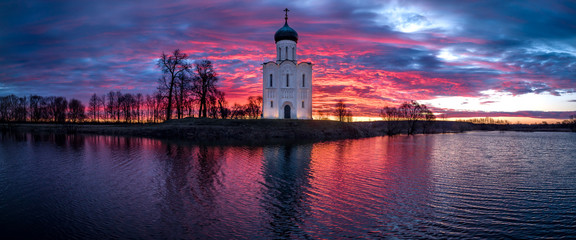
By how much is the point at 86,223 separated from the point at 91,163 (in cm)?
1261

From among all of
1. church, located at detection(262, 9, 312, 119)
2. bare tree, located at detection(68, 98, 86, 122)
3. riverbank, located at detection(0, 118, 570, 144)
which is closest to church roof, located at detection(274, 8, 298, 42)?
church, located at detection(262, 9, 312, 119)

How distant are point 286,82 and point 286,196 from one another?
49040 millimetres

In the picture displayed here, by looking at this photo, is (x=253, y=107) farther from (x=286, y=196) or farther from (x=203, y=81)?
(x=286, y=196)

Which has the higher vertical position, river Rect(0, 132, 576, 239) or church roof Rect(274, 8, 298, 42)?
church roof Rect(274, 8, 298, 42)

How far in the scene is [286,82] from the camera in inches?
2383

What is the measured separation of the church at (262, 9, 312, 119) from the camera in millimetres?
59906

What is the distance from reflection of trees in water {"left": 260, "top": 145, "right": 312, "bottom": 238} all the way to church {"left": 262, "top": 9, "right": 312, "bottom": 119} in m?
38.9

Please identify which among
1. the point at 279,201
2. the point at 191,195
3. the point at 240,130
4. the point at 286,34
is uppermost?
the point at 286,34

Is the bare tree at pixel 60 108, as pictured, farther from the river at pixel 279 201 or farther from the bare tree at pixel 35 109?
the river at pixel 279 201

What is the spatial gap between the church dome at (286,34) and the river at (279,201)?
148 ft

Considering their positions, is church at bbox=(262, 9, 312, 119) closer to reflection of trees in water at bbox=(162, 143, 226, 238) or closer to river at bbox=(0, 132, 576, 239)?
reflection of trees in water at bbox=(162, 143, 226, 238)

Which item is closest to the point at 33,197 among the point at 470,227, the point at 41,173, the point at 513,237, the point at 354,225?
the point at 41,173

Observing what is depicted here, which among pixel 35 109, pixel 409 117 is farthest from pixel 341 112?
pixel 35 109

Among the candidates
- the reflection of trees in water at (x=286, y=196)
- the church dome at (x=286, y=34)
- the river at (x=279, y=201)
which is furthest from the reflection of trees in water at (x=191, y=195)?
the church dome at (x=286, y=34)
